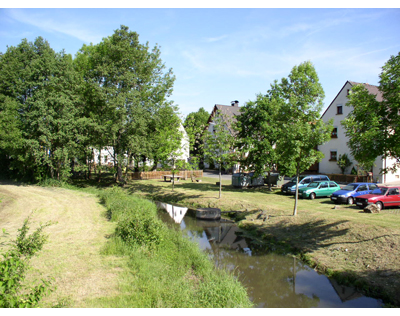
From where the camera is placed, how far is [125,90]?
27.8 meters

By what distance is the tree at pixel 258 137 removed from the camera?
80.1 feet

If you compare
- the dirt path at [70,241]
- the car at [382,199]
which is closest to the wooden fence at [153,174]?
the dirt path at [70,241]

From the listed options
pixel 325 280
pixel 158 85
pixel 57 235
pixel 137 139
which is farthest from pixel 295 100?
pixel 158 85

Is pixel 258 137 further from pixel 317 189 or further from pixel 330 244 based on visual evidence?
pixel 330 244

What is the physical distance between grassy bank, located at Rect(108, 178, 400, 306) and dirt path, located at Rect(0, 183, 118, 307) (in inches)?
314

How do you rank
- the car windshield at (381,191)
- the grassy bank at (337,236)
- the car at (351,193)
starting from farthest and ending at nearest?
1. the car at (351,193)
2. the car windshield at (381,191)
3. the grassy bank at (337,236)

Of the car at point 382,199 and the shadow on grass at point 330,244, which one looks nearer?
the shadow on grass at point 330,244

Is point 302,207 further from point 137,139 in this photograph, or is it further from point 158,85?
point 158,85

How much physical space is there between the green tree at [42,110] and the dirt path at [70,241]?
4475mm

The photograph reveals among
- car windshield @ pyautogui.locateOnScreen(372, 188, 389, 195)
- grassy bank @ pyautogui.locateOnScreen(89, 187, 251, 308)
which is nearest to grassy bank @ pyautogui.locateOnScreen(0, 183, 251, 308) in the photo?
grassy bank @ pyautogui.locateOnScreen(89, 187, 251, 308)

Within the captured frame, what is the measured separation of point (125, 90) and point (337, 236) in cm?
2300

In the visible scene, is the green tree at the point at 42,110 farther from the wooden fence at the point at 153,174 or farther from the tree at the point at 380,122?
the tree at the point at 380,122

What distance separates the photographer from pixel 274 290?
923cm
